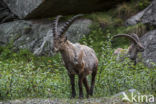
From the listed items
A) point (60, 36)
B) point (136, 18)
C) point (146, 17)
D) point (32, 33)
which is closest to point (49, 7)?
point (32, 33)

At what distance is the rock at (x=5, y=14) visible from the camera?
17.8 meters

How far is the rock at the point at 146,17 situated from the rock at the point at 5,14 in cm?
741

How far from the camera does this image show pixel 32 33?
658 inches

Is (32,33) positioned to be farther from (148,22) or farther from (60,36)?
(60,36)

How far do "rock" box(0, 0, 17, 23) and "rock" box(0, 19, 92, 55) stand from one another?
559mm

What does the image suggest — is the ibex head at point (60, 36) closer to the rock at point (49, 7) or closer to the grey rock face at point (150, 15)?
the rock at point (49, 7)

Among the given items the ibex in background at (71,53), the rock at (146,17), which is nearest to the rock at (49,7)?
the rock at (146,17)

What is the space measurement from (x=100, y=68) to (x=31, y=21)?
372 inches

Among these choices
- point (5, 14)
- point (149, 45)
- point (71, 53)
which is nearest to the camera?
point (71, 53)

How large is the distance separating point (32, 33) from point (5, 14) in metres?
2.73

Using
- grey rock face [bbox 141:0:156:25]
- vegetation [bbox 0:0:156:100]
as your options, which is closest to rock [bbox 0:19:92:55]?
grey rock face [bbox 141:0:156:25]

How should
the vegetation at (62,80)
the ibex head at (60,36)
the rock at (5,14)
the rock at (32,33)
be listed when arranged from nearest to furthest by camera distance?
the ibex head at (60,36)
the vegetation at (62,80)
the rock at (32,33)
the rock at (5,14)

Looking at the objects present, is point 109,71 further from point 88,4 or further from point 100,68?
point 88,4

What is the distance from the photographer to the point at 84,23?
55.9 ft
